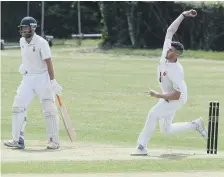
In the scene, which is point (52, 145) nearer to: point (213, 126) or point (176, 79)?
point (176, 79)

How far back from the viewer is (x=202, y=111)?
16.9 meters

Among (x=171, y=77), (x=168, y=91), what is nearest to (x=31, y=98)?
(x=168, y=91)

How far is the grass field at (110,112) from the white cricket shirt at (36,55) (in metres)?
1.22

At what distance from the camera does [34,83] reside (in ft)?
A: 36.9

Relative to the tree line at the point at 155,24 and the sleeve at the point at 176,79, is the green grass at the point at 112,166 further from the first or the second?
the tree line at the point at 155,24

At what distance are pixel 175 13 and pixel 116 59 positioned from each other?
315 inches

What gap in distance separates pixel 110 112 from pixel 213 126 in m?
5.86

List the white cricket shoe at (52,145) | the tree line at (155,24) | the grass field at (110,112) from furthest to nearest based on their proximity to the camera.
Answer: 1. the tree line at (155,24)
2. the white cricket shoe at (52,145)
3. the grass field at (110,112)

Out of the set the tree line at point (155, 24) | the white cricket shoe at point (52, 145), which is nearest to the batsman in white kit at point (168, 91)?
the white cricket shoe at point (52, 145)

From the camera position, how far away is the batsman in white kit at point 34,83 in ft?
36.6

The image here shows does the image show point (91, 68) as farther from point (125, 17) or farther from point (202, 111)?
point (125, 17)

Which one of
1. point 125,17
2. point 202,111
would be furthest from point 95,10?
point 202,111

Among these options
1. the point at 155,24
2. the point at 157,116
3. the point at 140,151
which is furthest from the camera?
the point at 155,24

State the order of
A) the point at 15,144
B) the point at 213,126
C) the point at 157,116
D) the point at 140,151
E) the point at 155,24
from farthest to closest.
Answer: the point at 155,24 → the point at 15,144 → the point at 213,126 → the point at 157,116 → the point at 140,151
